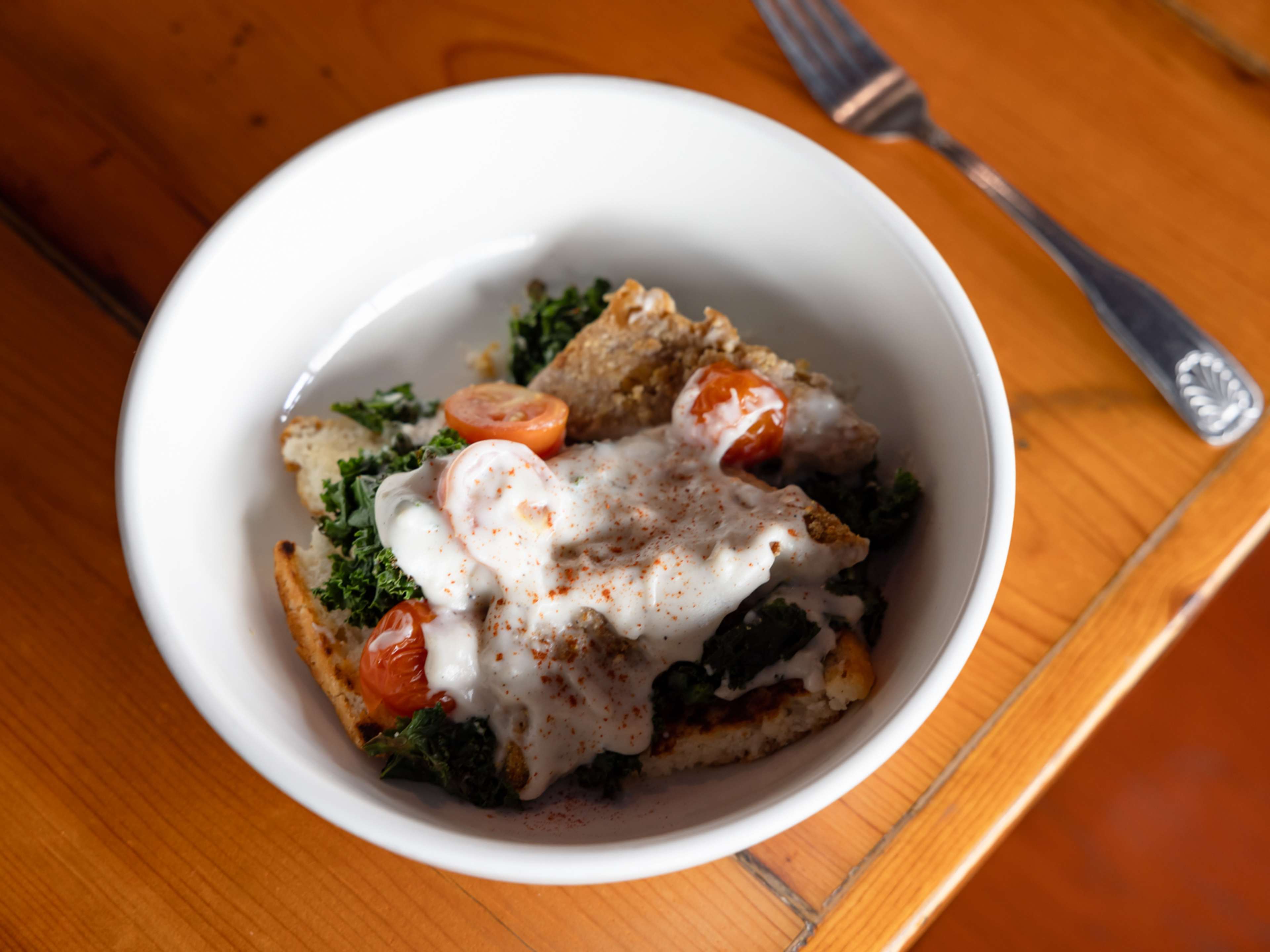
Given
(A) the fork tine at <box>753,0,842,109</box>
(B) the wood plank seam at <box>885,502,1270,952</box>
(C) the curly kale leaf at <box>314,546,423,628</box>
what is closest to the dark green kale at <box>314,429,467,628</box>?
(C) the curly kale leaf at <box>314,546,423,628</box>

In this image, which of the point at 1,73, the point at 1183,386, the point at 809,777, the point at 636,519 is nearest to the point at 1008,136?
the point at 1183,386

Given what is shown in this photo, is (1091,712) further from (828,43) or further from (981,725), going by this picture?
(828,43)

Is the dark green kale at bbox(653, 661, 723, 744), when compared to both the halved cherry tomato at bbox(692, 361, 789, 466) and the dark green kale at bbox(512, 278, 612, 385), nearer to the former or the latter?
the halved cherry tomato at bbox(692, 361, 789, 466)

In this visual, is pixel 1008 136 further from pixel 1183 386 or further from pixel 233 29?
pixel 233 29

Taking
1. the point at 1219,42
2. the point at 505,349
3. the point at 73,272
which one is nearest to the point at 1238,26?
the point at 1219,42

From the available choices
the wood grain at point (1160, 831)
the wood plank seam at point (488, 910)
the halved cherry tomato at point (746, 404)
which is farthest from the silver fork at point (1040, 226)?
the wood plank seam at point (488, 910)

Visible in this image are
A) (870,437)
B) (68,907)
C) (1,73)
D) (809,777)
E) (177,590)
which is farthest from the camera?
(1,73)
